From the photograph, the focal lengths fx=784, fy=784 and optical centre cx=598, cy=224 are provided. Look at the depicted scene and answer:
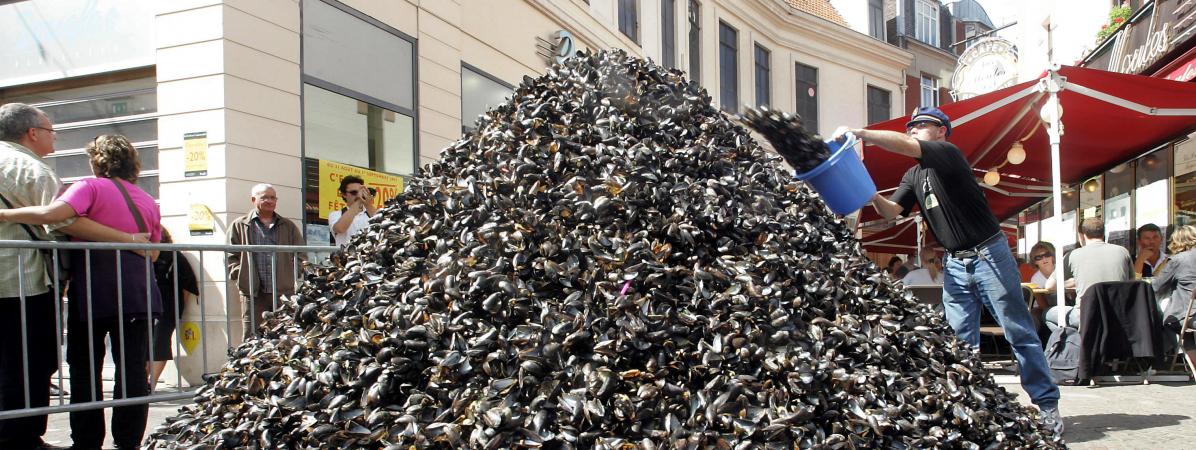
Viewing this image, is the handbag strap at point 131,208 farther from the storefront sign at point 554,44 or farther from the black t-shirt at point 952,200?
the storefront sign at point 554,44

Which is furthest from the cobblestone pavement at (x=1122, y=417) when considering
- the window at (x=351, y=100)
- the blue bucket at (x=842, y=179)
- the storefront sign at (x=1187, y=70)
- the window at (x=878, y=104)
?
the window at (x=878, y=104)

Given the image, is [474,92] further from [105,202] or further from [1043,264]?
[1043,264]

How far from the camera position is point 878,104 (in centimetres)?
2827

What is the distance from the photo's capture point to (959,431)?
1486 mm

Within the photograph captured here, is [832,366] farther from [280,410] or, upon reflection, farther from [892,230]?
[892,230]

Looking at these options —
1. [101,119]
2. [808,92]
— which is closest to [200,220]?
[101,119]

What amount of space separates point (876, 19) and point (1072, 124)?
23.4 metres

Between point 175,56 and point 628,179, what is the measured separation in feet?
21.5

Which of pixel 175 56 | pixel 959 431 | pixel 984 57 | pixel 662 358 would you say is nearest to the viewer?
pixel 662 358

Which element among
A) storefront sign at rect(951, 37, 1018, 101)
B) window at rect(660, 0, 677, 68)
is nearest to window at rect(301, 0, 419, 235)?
window at rect(660, 0, 677, 68)

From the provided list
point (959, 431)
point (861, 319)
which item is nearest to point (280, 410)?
point (861, 319)

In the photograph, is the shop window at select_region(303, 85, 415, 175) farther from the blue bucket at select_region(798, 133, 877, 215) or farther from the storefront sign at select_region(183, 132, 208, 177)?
the blue bucket at select_region(798, 133, 877, 215)

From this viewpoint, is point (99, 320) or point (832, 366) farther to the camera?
point (99, 320)

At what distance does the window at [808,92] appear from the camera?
24.8m
